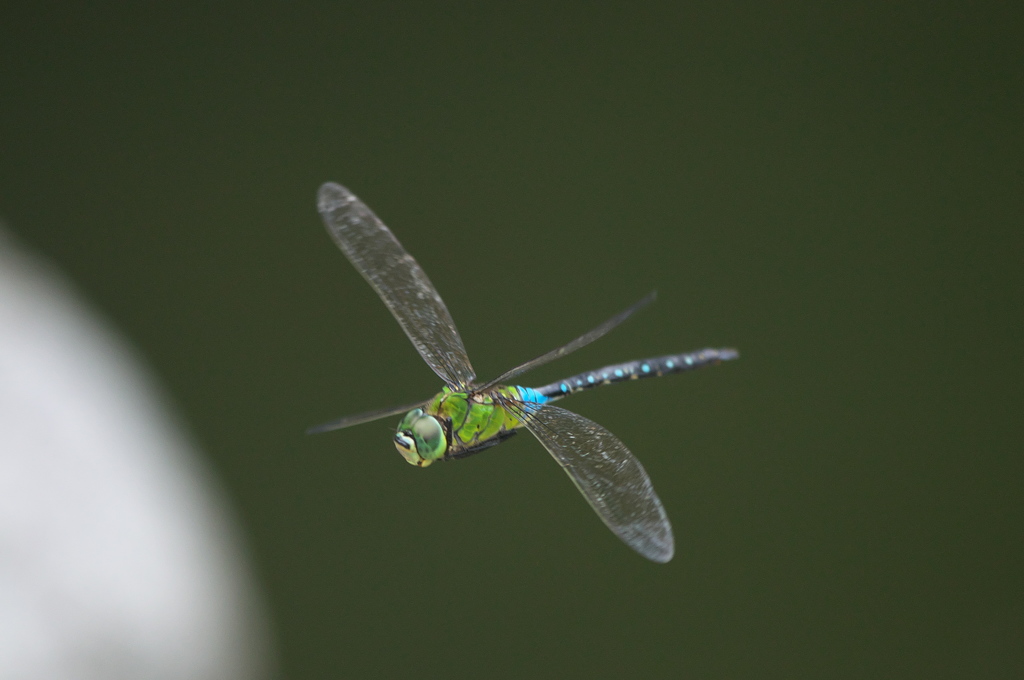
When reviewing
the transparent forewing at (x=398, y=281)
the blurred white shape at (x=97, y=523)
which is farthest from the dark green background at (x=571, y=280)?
the transparent forewing at (x=398, y=281)

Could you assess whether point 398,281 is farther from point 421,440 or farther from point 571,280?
point 571,280

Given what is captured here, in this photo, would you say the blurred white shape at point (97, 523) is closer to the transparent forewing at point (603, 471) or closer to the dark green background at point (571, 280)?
the dark green background at point (571, 280)

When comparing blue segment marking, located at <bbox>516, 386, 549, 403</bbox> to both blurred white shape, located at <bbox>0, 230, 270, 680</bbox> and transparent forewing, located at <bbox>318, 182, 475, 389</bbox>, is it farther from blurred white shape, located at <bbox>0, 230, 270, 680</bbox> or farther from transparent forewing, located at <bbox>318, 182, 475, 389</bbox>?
blurred white shape, located at <bbox>0, 230, 270, 680</bbox>

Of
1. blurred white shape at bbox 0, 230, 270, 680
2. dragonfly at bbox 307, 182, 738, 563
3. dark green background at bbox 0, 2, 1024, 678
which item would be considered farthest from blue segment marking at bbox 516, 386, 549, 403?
blurred white shape at bbox 0, 230, 270, 680

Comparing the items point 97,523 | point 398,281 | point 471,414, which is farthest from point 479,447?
point 97,523

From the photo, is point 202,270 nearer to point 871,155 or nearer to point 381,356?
point 381,356

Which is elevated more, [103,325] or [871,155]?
[103,325]

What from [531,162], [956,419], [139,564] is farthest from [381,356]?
[956,419]
